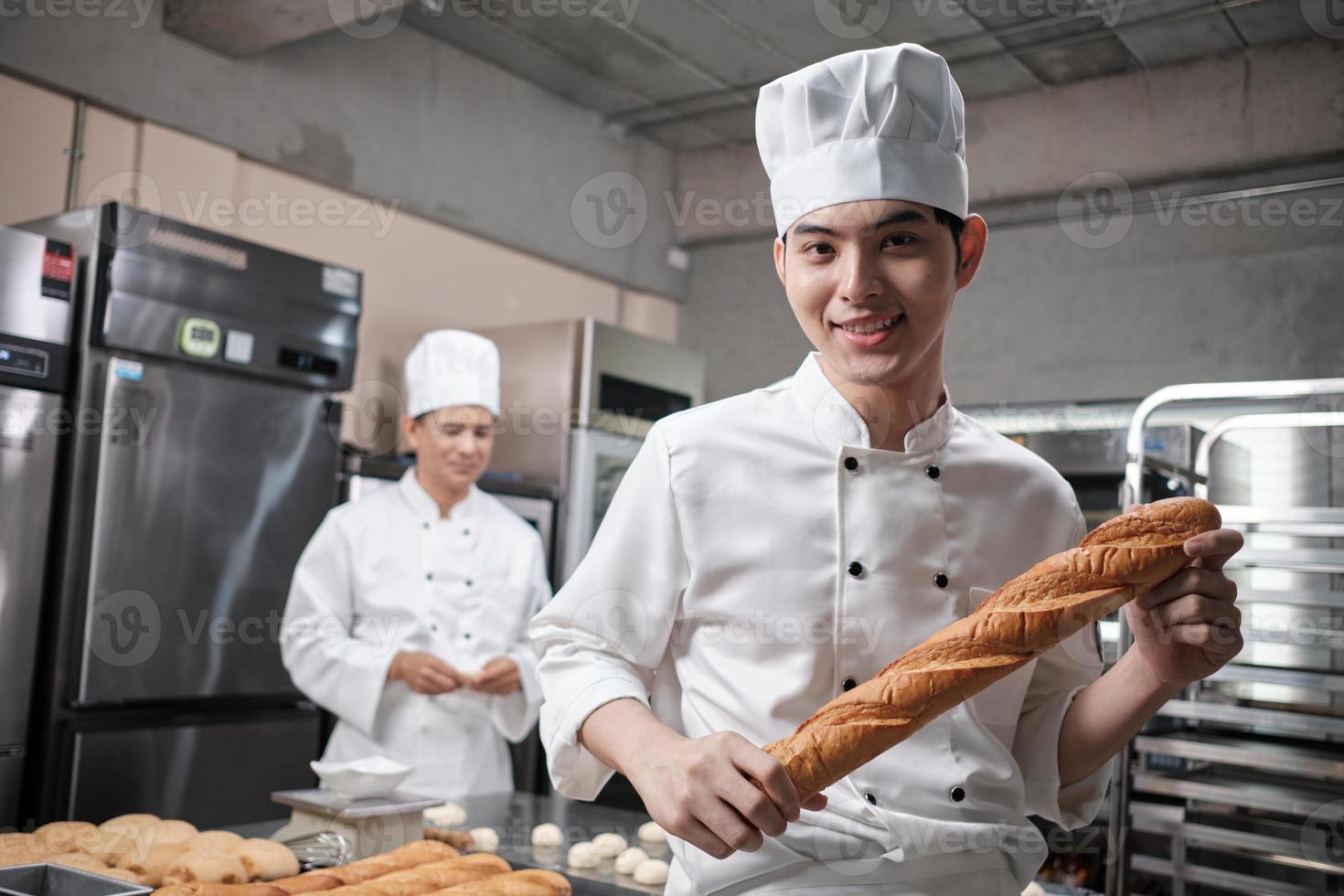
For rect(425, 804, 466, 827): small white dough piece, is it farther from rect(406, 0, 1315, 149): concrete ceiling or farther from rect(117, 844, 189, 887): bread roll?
rect(406, 0, 1315, 149): concrete ceiling

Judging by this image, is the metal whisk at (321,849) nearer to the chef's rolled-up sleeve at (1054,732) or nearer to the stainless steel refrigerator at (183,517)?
the chef's rolled-up sleeve at (1054,732)

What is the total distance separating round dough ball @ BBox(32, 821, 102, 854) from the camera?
1.72 meters

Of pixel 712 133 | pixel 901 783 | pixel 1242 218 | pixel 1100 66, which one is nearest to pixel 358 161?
pixel 712 133

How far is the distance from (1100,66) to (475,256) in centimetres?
282

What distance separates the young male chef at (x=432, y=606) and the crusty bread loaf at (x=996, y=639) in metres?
2.00

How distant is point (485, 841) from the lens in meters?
1.99

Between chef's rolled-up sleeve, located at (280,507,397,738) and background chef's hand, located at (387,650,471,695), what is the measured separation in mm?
30

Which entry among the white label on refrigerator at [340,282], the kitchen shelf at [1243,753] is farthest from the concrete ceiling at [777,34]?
the kitchen shelf at [1243,753]

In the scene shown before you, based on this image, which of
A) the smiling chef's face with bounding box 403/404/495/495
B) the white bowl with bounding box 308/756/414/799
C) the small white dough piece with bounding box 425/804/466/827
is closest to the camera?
the white bowl with bounding box 308/756/414/799

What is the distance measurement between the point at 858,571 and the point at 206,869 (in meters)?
1.06

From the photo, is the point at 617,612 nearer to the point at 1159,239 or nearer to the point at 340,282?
the point at 340,282

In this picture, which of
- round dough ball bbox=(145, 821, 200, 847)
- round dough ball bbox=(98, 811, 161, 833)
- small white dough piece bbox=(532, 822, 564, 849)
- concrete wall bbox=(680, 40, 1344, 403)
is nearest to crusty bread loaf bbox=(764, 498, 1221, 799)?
small white dough piece bbox=(532, 822, 564, 849)

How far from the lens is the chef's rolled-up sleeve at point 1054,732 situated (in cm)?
130

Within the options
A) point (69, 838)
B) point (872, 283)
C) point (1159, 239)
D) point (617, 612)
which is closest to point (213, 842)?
point (69, 838)
